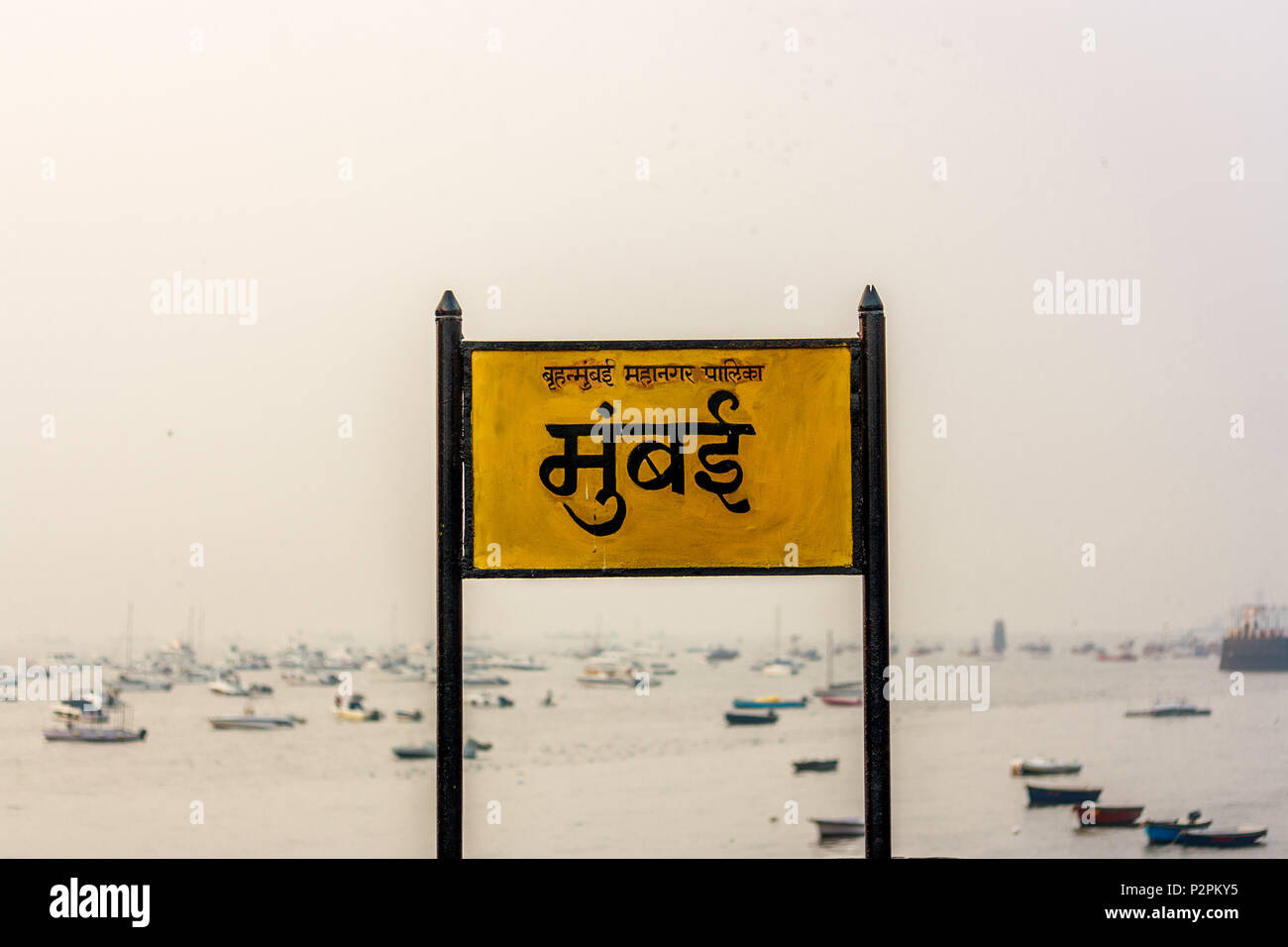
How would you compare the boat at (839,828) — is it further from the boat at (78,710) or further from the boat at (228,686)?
the boat at (228,686)

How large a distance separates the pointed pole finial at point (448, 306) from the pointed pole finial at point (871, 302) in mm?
1965

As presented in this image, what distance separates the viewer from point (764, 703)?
10262 centimetres

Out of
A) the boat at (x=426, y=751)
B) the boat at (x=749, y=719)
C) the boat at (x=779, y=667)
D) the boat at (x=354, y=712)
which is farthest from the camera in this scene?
the boat at (x=779, y=667)

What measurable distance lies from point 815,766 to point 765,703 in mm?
35692

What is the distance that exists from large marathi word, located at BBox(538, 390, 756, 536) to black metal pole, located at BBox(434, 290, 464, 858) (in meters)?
0.45

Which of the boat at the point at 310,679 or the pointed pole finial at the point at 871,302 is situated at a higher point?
the pointed pole finial at the point at 871,302

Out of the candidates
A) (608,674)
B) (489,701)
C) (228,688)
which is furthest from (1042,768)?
(228,688)

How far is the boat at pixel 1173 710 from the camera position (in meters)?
108

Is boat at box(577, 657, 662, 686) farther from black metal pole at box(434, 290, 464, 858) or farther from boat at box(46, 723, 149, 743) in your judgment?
black metal pole at box(434, 290, 464, 858)

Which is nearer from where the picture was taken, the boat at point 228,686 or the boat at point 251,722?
Answer: the boat at point 251,722

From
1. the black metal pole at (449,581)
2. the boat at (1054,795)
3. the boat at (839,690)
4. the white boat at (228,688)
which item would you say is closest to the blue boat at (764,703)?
the boat at (839,690)

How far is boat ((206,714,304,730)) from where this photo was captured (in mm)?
90938

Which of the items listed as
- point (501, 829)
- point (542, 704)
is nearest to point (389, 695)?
point (542, 704)

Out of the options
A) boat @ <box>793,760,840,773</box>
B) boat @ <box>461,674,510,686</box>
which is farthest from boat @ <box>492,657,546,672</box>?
boat @ <box>793,760,840,773</box>
